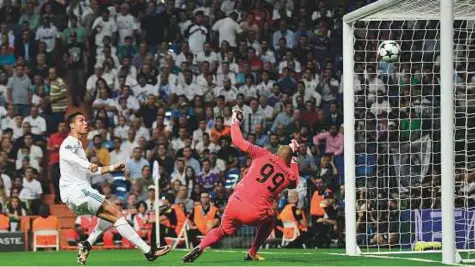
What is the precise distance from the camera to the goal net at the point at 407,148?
17.5 m

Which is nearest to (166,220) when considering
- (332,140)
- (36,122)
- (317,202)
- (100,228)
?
(317,202)

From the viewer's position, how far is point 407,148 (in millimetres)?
22766

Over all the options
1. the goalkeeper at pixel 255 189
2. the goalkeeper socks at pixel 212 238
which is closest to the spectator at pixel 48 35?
the goalkeeper at pixel 255 189

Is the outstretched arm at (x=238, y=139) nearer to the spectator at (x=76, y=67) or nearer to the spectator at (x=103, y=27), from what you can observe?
the spectator at (x=76, y=67)

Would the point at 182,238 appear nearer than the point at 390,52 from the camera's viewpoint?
No

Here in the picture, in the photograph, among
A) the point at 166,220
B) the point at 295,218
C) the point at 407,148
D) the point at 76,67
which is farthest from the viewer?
the point at 76,67

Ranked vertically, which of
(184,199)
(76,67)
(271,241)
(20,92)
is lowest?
(271,241)

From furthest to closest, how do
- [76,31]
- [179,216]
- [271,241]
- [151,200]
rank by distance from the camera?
[76,31], [151,200], [179,216], [271,241]

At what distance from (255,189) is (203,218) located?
348 inches

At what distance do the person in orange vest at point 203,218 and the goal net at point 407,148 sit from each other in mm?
2997

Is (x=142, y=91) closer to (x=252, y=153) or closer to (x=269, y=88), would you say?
(x=269, y=88)

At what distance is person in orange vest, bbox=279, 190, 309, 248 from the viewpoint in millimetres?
23391

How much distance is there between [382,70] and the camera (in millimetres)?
26094

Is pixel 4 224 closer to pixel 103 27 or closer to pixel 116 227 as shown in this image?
pixel 103 27
